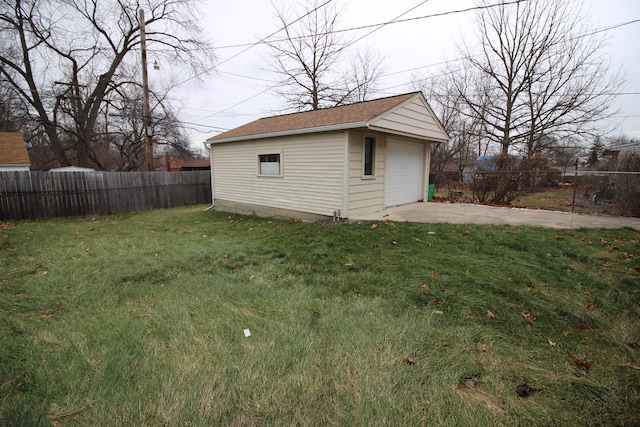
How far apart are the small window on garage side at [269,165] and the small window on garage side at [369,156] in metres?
2.70

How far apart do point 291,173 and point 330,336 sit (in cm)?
658

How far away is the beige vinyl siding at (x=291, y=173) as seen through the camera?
7539 mm

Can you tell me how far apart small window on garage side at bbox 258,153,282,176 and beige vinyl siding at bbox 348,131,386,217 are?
2.63 metres

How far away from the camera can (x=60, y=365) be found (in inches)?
87.5

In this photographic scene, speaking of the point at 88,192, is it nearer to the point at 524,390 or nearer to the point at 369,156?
the point at 369,156

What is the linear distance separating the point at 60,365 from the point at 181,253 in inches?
123

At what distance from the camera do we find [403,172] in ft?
31.0

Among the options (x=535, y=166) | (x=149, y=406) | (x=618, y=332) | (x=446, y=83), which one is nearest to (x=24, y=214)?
(x=149, y=406)

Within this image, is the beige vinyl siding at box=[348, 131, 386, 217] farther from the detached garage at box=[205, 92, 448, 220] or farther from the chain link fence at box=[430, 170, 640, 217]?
the chain link fence at box=[430, 170, 640, 217]

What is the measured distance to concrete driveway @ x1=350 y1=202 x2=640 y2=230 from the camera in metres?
6.43

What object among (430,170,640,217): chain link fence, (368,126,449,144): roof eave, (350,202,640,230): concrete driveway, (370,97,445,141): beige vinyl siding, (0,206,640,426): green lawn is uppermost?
(370,97,445,141): beige vinyl siding

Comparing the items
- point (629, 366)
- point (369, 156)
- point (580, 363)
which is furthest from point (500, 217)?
point (580, 363)

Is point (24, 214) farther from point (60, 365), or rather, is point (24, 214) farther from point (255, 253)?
point (60, 365)

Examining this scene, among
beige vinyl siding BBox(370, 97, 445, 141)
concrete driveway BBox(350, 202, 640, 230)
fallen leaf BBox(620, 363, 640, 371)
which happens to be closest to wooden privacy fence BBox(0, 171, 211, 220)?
concrete driveway BBox(350, 202, 640, 230)
